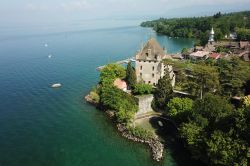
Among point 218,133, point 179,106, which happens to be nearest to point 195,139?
point 218,133

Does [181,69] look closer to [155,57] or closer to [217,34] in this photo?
[155,57]

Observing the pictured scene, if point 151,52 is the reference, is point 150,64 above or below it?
below

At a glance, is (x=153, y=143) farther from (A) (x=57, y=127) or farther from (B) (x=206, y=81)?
(A) (x=57, y=127)

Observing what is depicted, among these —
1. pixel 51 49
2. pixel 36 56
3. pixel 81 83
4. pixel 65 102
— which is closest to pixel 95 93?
pixel 65 102

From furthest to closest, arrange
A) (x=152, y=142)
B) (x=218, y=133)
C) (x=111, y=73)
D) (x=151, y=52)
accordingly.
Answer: (x=111, y=73) < (x=151, y=52) < (x=152, y=142) < (x=218, y=133)

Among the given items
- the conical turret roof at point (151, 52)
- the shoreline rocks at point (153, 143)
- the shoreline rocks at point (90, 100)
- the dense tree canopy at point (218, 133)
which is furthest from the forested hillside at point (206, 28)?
the dense tree canopy at point (218, 133)

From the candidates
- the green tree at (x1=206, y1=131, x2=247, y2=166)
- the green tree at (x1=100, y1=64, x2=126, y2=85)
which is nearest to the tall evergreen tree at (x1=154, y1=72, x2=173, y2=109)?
the green tree at (x1=100, y1=64, x2=126, y2=85)
